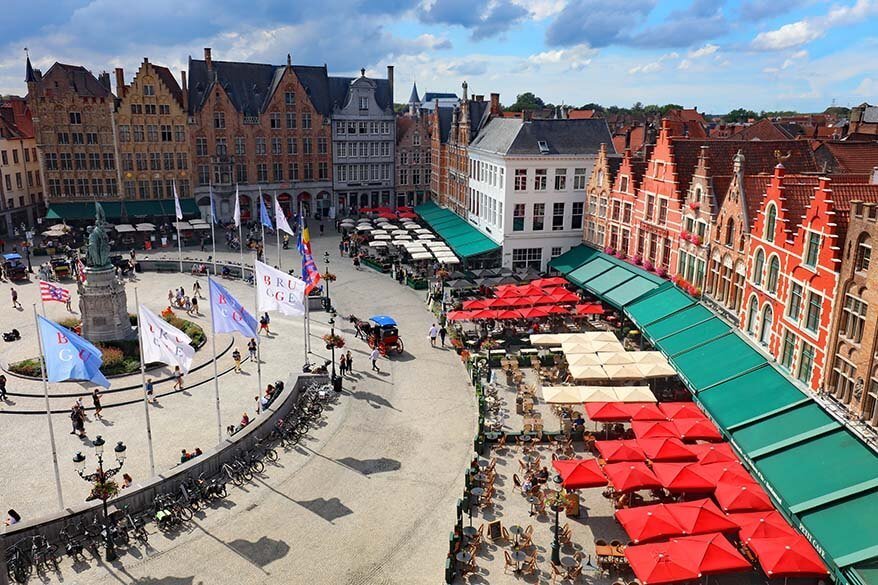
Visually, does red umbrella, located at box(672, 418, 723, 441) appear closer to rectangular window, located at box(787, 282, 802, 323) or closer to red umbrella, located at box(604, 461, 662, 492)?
red umbrella, located at box(604, 461, 662, 492)

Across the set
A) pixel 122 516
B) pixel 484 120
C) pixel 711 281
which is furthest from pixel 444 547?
pixel 484 120

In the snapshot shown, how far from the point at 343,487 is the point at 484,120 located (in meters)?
51.8

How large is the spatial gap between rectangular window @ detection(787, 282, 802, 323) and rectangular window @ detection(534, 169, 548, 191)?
28369 millimetres

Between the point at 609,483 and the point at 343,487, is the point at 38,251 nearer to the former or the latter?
the point at 343,487

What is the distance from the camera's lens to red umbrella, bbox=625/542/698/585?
60.1ft

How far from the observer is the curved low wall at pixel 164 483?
68.2 ft

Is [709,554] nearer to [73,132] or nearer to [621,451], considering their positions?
[621,451]

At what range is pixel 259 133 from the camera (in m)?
78.1

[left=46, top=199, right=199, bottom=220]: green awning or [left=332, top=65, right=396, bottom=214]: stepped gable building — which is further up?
[left=332, top=65, right=396, bottom=214]: stepped gable building

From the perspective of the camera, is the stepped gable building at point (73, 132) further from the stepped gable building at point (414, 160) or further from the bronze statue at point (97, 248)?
the bronze statue at point (97, 248)

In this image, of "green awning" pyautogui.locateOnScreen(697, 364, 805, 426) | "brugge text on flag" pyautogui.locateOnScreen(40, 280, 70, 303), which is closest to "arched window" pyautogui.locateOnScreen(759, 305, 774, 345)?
"green awning" pyautogui.locateOnScreen(697, 364, 805, 426)

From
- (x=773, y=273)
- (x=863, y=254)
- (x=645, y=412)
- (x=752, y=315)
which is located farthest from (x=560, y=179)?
(x=863, y=254)

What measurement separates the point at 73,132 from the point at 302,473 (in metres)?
59.5

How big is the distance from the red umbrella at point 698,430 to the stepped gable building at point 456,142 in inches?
1699
